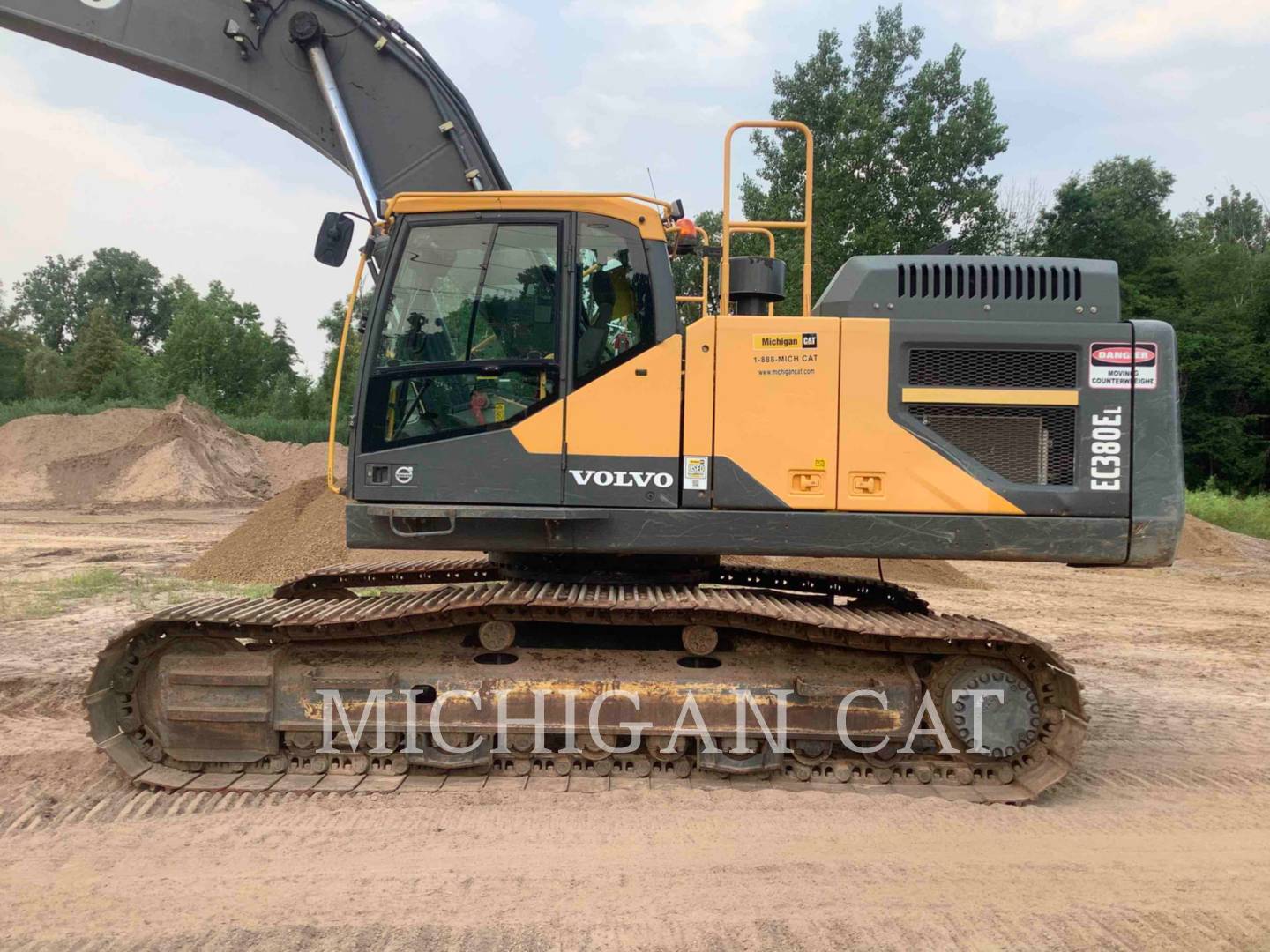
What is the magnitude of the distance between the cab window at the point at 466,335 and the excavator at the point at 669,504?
0.01 m

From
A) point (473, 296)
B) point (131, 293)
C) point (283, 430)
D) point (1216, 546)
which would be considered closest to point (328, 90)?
point (473, 296)

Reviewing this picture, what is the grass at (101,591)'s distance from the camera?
908cm

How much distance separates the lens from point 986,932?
11.0ft

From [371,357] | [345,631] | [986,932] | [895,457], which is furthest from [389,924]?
[895,457]

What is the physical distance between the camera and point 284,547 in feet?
37.3

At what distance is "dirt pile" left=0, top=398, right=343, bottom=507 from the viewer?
23016 millimetres

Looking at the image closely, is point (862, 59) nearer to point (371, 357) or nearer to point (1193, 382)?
point (1193, 382)

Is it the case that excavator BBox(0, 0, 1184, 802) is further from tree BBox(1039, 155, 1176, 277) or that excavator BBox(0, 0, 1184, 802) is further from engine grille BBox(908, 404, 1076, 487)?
tree BBox(1039, 155, 1176, 277)

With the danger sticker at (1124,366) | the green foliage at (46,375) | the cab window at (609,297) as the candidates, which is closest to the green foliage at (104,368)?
the green foliage at (46,375)

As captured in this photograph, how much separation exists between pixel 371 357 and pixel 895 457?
2.66m

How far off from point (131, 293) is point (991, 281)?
266ft

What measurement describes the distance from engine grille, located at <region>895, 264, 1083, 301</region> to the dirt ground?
2.54m

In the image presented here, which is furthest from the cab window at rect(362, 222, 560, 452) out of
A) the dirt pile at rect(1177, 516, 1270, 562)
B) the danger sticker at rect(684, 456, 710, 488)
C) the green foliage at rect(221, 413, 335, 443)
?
the green foliage at rect(221, 413, 335, 443)

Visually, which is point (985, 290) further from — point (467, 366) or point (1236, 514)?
point (1236, 514)
